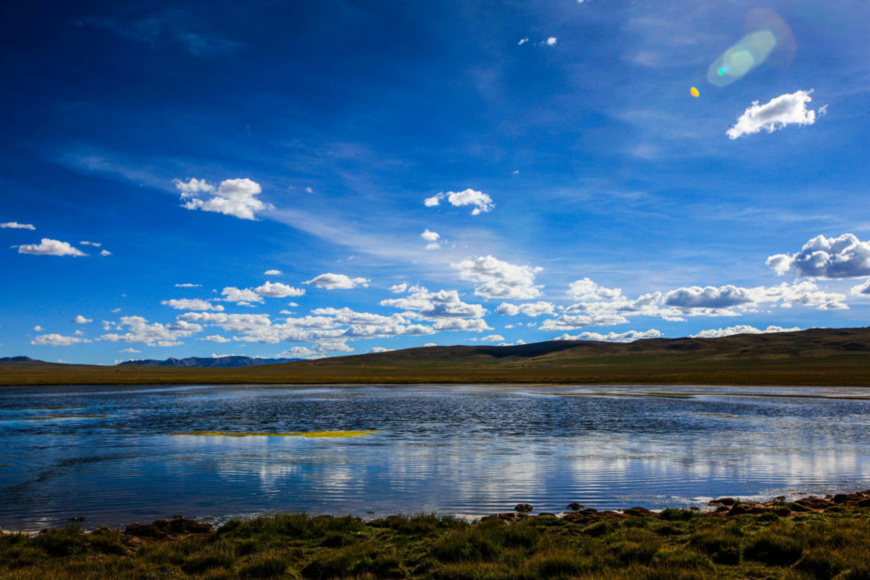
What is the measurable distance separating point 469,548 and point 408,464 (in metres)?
11.5

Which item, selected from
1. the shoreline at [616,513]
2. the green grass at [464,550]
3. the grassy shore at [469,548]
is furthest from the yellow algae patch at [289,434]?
the green grass at [464,550]

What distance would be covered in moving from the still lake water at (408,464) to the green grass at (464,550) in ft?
8.34

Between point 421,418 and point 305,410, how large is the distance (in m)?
12.6

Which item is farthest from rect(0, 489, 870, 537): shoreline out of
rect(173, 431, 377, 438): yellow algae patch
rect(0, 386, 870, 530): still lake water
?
rect(173, 431, 377, 438): yellow algae patch

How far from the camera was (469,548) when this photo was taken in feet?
35.7

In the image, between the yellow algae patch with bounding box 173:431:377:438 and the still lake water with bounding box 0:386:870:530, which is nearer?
the still lake water with bounding box 0:386:870:530

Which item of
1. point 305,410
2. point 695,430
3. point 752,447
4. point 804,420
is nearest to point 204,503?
point 752,447

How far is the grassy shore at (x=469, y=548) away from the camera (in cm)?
955

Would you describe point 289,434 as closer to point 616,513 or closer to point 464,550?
point 616,513

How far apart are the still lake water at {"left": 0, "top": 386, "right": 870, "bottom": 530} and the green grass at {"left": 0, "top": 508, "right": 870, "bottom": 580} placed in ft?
8.34

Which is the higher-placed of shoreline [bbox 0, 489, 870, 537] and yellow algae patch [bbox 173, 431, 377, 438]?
shoreline [bbox 0, 489, 870, 537]

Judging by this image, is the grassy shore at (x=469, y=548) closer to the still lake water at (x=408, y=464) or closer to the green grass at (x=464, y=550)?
the green grass at (x=464, y=550)

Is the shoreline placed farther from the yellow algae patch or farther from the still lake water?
the yellow algae patch

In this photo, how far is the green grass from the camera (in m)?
9.52
